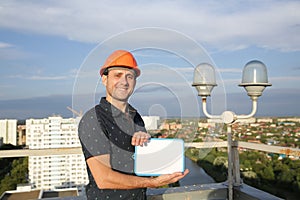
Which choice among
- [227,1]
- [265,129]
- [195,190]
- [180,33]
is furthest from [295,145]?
[227,1]

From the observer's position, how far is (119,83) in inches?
33.9

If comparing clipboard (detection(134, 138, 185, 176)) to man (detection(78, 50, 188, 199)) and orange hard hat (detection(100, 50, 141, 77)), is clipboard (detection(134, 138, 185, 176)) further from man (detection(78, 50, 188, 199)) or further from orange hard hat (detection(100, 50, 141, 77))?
orange hard hat (detection(100, 50, 141, 77))

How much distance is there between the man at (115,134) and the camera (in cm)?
82

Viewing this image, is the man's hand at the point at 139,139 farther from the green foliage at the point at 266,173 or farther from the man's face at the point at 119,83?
the green foliage at the point at 266,173

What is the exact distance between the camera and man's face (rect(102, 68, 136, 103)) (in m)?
0.84

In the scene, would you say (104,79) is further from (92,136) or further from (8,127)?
(8,127)

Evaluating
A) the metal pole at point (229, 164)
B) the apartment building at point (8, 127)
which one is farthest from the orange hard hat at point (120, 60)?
the apartment building at point (8, 127)

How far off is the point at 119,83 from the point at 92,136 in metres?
0.18

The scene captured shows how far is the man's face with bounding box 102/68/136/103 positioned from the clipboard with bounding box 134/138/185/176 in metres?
0.18

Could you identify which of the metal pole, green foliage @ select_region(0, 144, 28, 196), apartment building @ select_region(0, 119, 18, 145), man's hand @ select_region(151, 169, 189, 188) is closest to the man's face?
man's hand @ select_region(151, 169, 189, 188)

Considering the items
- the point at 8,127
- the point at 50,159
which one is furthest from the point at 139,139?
the point at 8,127

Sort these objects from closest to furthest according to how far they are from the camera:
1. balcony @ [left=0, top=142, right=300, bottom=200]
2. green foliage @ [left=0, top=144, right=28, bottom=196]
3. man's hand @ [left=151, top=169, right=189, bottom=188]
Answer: man's hand @ [left=151, top=169, right=189, bottom=188] < balcony @ [left=0, top=142, right=300, bottom=200] < green foliage @ [left=0, top=144, right=28, bottom=196]

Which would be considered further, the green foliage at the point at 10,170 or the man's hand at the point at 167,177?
the green foliage at the point at 10,170

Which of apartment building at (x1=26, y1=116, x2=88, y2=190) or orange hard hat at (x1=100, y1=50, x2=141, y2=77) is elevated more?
orange hard hat at (x1=100, y1=50, x2=141, y2=77)
